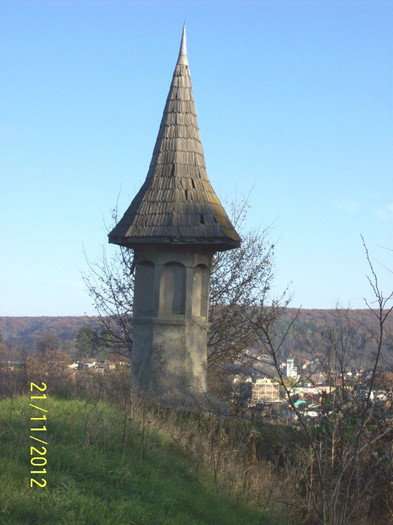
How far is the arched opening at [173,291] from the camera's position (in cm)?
912

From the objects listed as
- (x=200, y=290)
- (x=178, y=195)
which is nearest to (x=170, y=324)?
(x=200, y=290)

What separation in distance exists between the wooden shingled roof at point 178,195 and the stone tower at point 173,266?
0.6 inches

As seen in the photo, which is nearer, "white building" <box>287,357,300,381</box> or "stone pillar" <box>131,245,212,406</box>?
"white building" <box>287,357,300,381</box>

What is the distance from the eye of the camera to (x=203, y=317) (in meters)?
9.43

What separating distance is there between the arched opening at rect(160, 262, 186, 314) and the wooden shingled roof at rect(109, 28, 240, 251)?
553mm

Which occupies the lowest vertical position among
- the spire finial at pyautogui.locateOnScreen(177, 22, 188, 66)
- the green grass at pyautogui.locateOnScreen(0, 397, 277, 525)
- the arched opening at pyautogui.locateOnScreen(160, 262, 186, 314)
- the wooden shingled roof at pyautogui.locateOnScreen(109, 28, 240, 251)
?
the green grass at pyautogui.locateOnScreen(0, 397, 277, 525)

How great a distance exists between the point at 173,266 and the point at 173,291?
1.22 feet

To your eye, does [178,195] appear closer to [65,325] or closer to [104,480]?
[104,480]

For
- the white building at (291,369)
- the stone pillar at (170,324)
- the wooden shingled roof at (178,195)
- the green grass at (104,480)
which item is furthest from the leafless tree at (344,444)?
the wooden shingled roof at (178,195)

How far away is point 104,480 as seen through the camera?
4922 mm

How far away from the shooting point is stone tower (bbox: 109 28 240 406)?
8875mm

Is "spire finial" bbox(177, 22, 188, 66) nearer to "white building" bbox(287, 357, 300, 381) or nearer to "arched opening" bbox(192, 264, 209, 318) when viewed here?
"arched opening" bbox(192, 264, 209, 318)
